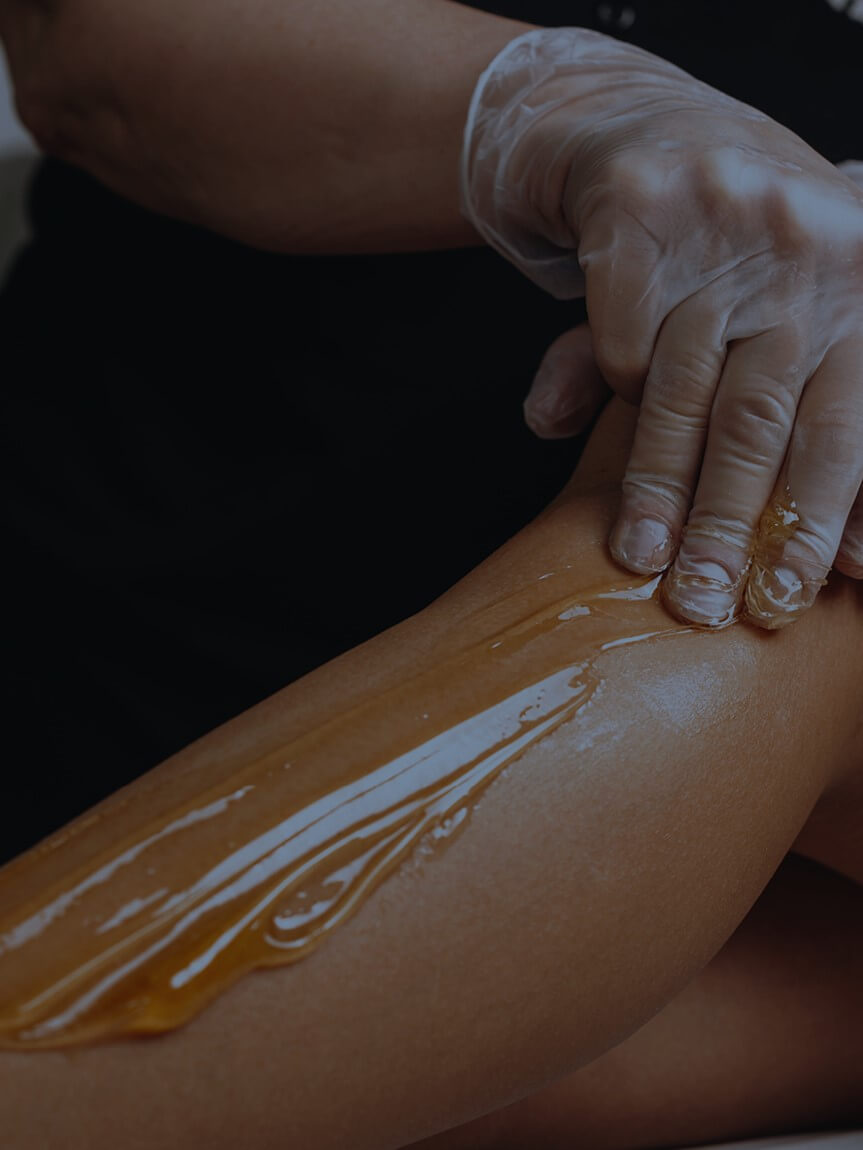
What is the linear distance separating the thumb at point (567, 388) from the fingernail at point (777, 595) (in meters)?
0.28

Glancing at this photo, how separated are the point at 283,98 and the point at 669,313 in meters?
0.46

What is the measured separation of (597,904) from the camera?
2.31 feet

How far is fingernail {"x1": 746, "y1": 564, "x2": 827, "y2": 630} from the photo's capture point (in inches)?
31.9

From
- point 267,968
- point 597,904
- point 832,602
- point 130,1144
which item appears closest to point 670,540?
point 832,602

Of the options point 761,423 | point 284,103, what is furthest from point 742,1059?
point 284,103

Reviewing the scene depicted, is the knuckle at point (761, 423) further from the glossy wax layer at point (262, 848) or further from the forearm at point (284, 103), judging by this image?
the forearm at point (284, 103)

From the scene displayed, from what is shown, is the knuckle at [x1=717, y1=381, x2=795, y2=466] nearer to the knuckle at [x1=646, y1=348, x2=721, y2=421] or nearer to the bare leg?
the knuckle at [x1=646, y1=348, x2=721, y2=421]

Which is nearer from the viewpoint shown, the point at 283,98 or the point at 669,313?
the point at 669,313

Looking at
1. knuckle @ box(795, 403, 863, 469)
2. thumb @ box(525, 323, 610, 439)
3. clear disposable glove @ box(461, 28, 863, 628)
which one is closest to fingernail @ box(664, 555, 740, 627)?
clear disposable glove @ box(461, 28, 863, 628)

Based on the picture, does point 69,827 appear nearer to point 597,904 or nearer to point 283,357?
point 597,904

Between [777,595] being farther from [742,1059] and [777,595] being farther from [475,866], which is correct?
[742,1059]

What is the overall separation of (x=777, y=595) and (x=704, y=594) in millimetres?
57

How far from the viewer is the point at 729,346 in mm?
872

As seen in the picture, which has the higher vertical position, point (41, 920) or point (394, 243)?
point (394, 243)
